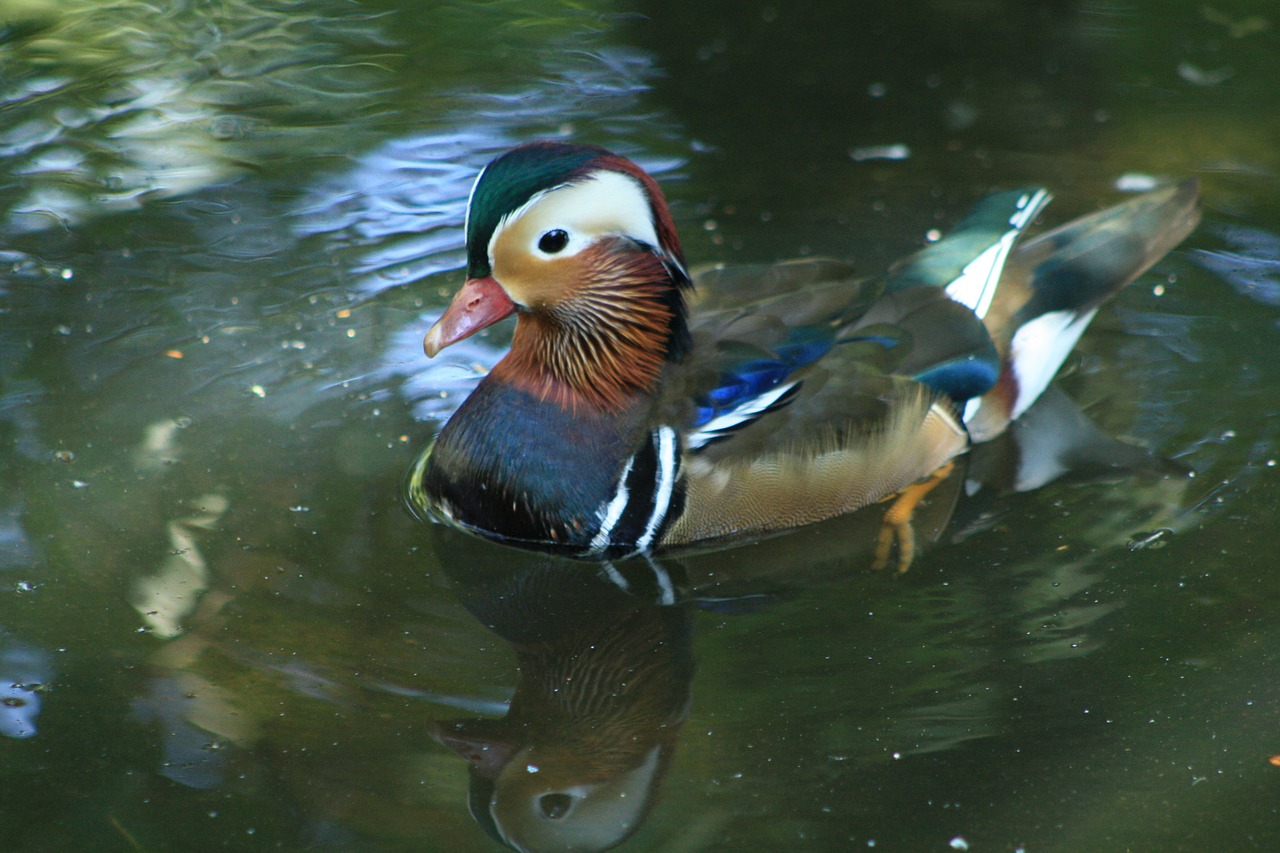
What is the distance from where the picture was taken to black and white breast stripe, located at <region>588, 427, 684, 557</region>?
13.1 feet

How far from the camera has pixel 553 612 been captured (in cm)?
386

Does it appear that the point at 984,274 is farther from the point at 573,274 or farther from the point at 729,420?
the point at 573,274

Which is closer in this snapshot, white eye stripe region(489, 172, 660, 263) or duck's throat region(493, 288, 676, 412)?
white eye stripe region(489, 172, 660, 263)

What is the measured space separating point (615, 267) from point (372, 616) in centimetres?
123

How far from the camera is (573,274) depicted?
4.04m

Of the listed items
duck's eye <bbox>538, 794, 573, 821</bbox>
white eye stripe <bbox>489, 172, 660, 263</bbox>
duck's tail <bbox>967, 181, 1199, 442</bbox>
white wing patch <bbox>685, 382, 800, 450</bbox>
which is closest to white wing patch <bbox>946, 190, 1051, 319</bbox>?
duck's tail <bbox>967, 181, 1199, 442</bbox>

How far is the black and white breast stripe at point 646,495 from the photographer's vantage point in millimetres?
4004

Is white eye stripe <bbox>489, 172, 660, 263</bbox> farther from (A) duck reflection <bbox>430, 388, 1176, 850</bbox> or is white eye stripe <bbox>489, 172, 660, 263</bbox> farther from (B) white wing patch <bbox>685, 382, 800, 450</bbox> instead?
(A) duck reflection <bbox>430, 388, 1176, 850</bbox>

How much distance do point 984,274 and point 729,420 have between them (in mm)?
1163

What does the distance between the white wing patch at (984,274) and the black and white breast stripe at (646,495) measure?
1159 millimetres

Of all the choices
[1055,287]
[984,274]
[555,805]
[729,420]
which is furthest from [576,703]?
[1055,287]

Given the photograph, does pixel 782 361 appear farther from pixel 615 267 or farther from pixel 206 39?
pixel 206 39

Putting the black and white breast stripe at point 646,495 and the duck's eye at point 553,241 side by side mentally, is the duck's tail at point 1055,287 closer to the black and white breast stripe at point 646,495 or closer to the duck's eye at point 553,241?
the black and white breast stripe at point 646,495

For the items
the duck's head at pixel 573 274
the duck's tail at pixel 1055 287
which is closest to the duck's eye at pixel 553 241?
the duck's head at pixel 573 274
